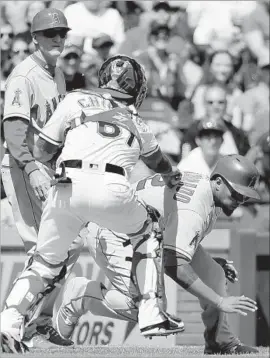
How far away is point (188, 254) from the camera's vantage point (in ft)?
20.7

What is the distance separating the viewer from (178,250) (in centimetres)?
630

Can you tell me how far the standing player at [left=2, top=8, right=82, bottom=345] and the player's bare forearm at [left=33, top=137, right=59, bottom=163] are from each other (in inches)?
18.5

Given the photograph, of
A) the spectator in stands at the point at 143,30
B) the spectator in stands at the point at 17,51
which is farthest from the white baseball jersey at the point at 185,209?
the spectator in stands at the point at 143,30

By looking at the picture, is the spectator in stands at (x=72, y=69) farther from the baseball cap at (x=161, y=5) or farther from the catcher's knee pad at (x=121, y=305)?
the catcher's knee pad at (x=121, y=305)

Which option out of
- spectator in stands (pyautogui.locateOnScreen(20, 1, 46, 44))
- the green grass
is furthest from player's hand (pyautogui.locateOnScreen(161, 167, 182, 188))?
spectator in stands (pyautogui.locateOnScreen(20, 1, 46, 44))

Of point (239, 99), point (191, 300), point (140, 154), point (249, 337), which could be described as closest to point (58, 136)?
point (140, 154)

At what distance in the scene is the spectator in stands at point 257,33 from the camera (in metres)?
→ 12.7

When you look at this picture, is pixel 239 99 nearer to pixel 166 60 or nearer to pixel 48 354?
pixel 166 60

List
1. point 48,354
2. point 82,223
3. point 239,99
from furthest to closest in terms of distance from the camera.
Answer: point 239,99 < point 48,354 < point 82,223

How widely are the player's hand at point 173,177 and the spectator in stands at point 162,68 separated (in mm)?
5447

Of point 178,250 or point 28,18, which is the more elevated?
point 28,18

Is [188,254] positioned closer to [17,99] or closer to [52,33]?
[17,99]

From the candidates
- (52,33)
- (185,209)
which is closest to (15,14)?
(52,33)

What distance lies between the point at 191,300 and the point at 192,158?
1.62 m
